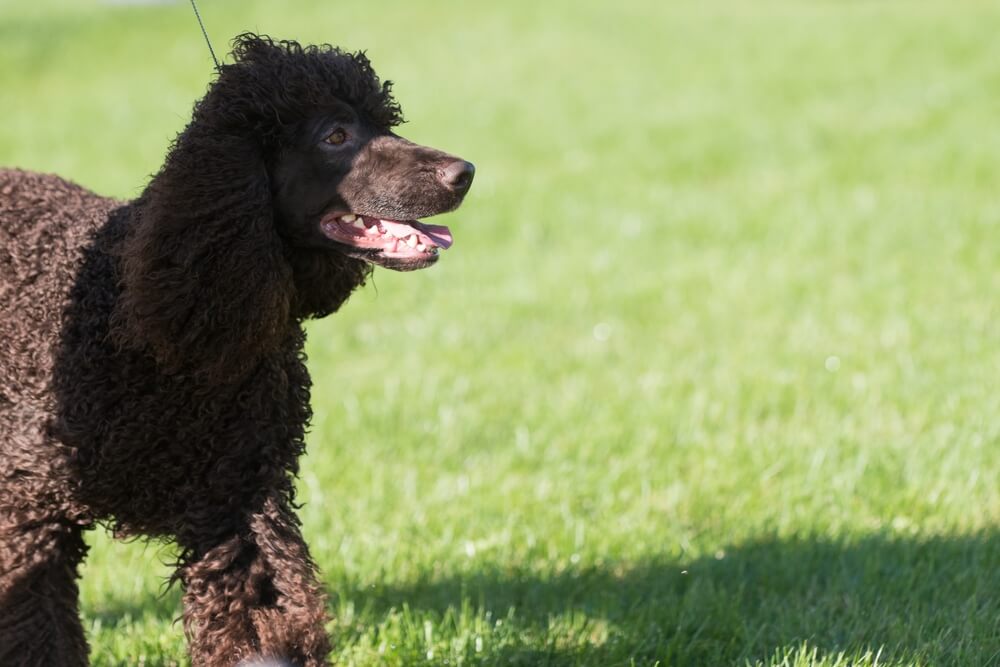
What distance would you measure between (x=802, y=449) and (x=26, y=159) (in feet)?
41.2

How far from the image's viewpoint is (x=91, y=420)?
11.7 ft

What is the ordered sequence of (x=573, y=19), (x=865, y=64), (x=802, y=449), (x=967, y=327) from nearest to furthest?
1. (x=802, y=449)
2. (x=967, y=327)
3. (x=865, y=64)
4. (x=573, y=19)

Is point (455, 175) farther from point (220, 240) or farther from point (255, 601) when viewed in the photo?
Answer: point (255, 601)

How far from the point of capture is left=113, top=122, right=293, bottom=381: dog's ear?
3.40 metres

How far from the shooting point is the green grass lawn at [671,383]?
4551 mm

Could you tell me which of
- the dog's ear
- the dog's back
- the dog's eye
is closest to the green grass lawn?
the dog's back

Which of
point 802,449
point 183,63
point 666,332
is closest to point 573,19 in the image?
point 183,63

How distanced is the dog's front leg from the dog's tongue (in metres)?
0.86

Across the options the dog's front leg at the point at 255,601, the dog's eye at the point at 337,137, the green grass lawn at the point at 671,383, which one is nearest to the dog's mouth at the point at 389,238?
the dog's eye at the point at 337,137

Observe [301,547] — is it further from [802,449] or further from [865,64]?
[865,64]

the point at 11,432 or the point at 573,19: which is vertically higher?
the point at 573,19

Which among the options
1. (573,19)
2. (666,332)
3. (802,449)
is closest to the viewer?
(802,449)

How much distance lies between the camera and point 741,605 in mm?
4582

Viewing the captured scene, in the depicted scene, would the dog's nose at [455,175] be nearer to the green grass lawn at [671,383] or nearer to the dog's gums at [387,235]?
the dog's gums at [387,235]
